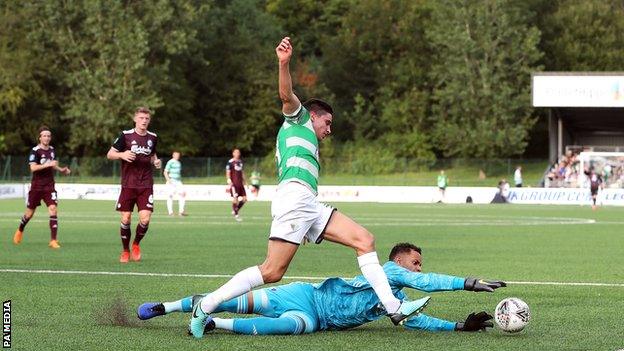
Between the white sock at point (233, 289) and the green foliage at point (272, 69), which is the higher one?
the green foliage at point (272, 69)

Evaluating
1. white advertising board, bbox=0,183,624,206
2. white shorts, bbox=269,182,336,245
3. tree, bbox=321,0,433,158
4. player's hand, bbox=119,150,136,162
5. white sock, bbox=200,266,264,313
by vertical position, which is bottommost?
white sock, bbox=200,266,264,313

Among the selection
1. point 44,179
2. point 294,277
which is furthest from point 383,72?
point 294,277

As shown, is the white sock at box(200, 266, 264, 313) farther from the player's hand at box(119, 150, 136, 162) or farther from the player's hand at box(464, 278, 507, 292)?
the player's hand at box(119, 150, 136, 162)

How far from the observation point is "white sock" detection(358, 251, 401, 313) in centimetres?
1031

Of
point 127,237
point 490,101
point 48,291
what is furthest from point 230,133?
point 48,291

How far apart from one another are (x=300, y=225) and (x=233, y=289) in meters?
0.75

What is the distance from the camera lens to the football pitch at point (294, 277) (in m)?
10.2

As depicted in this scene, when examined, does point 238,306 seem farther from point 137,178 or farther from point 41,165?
point 41,165

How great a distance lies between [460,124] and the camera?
85312mm

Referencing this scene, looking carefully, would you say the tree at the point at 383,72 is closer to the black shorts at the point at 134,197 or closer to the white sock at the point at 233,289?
the black shorts at the point at 134,197

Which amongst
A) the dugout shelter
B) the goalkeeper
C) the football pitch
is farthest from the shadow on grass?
the dugout shelter

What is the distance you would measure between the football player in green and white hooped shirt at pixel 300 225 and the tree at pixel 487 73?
71453 millimetres

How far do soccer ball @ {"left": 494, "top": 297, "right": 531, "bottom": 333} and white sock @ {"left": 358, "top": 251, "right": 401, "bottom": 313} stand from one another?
0.82 m

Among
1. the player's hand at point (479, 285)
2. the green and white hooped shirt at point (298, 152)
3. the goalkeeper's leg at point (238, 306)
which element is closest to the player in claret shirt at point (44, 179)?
the goalkeeper's leg at point (238, 306)
